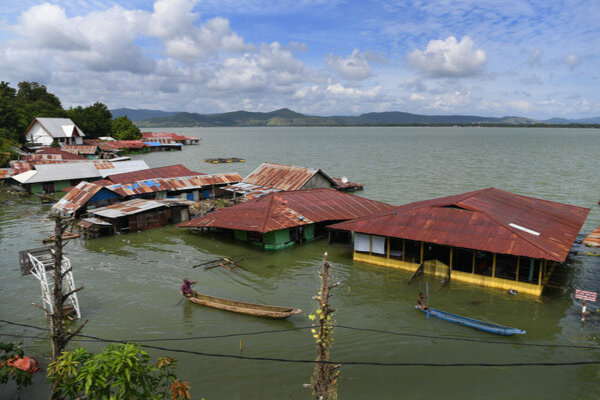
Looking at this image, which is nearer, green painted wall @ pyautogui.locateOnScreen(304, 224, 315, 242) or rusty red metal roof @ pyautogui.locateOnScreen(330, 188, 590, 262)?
rusty red metal roof @ pyautogui.locateOnScreen(330, 188, 590, 262)

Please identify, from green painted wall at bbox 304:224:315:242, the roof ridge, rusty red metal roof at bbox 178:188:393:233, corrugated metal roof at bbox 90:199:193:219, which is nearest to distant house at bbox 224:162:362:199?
rusty red metal roof at bbox 178:188:393:233

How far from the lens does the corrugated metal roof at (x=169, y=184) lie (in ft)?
146

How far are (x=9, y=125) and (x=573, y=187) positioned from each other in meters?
119

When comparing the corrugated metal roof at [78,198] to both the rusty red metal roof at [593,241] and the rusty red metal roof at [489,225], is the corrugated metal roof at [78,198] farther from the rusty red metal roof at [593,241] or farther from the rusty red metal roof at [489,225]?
the rusty red metal roof at [593,241]

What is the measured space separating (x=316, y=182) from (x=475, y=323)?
102 feet

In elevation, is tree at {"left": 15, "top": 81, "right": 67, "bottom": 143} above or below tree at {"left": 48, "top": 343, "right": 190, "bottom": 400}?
above

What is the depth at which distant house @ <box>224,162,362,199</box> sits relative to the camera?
46156 mm

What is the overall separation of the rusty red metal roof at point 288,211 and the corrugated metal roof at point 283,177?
807 centimetres

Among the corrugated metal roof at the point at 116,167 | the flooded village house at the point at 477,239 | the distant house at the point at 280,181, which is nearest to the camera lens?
the flooded village house at the point at 477,239

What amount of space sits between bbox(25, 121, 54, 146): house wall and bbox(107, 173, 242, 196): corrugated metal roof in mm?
69336

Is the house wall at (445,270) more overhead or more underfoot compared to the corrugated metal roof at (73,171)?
more underfoot

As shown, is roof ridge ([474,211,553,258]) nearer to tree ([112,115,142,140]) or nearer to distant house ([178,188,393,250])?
distant house ([178,188,393,250])

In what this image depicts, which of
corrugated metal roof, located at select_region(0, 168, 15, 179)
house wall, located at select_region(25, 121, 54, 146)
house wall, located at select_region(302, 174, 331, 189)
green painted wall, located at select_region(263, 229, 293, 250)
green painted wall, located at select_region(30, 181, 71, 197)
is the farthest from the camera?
house wall, located at select_region(25, 121, 54, 146)

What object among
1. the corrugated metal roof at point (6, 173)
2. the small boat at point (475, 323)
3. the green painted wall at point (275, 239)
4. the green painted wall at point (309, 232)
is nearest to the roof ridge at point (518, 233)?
the small boat at point (475, 323)
